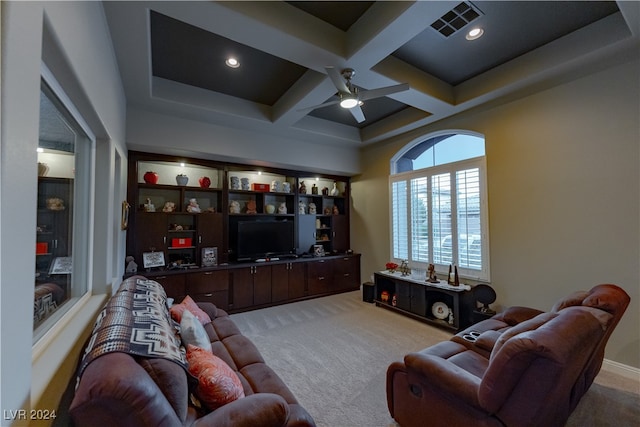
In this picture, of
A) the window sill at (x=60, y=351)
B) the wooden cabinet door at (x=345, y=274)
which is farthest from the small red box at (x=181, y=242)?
the wooden cabinet door at (x=345, y=274)

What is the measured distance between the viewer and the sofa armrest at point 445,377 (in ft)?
4.83

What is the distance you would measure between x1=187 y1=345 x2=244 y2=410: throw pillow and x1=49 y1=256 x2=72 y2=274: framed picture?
1.02 metres

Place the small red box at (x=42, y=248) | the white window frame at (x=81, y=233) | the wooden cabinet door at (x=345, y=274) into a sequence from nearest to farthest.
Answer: the small red box at (x=42, y=248) → the white window frame at (x=81, y=233) → the wooden cabinet door at (x=345, y=274)

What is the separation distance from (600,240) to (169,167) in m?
5.75

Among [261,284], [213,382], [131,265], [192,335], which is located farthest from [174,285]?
[213,382]

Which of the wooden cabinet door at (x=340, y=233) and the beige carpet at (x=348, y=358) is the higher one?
the wooden cabinet door at (x=340, y=233)

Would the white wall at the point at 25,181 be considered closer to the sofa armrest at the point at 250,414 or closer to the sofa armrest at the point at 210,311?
the sofa armrest at the point at 250,414

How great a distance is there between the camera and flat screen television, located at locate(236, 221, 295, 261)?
467 centimetres

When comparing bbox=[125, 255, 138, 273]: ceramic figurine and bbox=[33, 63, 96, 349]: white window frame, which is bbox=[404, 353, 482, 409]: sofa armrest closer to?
bbox=[33, 63, 96, 349]: white window frame

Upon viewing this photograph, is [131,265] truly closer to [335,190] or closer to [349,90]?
[349,90]

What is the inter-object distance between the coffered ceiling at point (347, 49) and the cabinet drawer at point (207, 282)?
235 cm

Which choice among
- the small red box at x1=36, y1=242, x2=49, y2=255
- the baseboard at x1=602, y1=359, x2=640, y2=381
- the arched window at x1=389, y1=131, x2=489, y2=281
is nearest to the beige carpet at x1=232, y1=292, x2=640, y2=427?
the baseboard at x1=602, y1=359, x2=640, y2=381

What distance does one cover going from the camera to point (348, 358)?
9.33ft

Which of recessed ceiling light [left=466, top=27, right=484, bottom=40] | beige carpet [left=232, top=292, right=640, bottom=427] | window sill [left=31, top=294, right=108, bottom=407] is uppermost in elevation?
recessed ceiling light [left=466, top=27, right=484, bottom=40]
